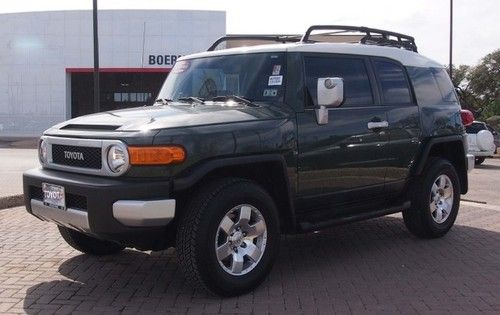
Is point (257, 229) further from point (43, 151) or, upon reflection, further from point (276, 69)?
point (43, 151)

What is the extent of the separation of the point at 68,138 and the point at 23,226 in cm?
299

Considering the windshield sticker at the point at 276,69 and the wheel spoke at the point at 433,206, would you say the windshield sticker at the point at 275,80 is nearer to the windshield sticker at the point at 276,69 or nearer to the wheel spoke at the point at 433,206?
the windshield sticker at the point at 276,69

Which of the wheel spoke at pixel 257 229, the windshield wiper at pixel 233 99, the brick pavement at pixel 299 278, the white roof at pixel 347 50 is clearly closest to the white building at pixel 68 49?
the white roof at pixel 347 50

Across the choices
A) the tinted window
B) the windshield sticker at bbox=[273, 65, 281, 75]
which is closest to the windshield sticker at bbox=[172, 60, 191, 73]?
the windshield sticker at bbox=[273, 65, 281, 75]

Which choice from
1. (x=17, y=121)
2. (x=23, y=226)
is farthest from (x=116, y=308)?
(x=17, y=121)

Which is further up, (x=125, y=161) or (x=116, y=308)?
(x=125, y=161)

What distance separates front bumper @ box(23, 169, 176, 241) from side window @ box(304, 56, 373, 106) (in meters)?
1.82

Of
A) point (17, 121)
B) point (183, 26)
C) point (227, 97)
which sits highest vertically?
point (183, 26)

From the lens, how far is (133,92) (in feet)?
141

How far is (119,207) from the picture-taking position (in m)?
4.23

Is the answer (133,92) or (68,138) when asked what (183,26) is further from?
(68,138)

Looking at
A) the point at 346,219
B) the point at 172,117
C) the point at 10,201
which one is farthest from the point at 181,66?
the point at 10,201

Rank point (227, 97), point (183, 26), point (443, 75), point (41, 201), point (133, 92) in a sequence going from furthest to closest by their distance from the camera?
point (133, 92) < point (183, 26) < point (443, 75) < point (227, 97) < point (41, 201)

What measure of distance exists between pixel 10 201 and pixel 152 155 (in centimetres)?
521
